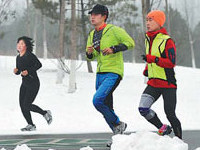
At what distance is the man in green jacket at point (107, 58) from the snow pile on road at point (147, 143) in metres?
1.48

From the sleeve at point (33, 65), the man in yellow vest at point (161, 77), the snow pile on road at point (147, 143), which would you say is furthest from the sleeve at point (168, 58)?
the sleeve at point (33, 65)

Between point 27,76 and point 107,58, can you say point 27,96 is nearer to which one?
point 27,76

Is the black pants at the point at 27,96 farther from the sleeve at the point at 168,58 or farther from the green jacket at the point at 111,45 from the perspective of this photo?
the sleeve at the point at 168,58

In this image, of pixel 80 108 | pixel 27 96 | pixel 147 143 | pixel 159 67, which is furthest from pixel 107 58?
pixel 80 108

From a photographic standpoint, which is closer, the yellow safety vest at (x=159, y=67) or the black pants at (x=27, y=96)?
the yellow safety vest at (x=159, y=67)

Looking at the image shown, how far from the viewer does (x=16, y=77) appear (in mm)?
17922

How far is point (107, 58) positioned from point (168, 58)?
0.95 meters

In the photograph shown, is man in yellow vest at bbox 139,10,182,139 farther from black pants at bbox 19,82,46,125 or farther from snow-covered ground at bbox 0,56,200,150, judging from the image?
snow-covered ground at bbox 0,56,200,150

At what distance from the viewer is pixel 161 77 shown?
544cm

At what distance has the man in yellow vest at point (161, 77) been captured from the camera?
538 centimetres

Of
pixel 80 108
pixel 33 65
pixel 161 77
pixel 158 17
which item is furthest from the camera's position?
pixel 80 108

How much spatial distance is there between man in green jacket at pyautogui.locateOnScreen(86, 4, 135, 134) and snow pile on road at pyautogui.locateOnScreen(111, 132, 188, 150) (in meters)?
1.48

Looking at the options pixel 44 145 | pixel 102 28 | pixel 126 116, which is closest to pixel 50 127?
pixel 126 116

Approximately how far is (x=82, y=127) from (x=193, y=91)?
619 centimetres
